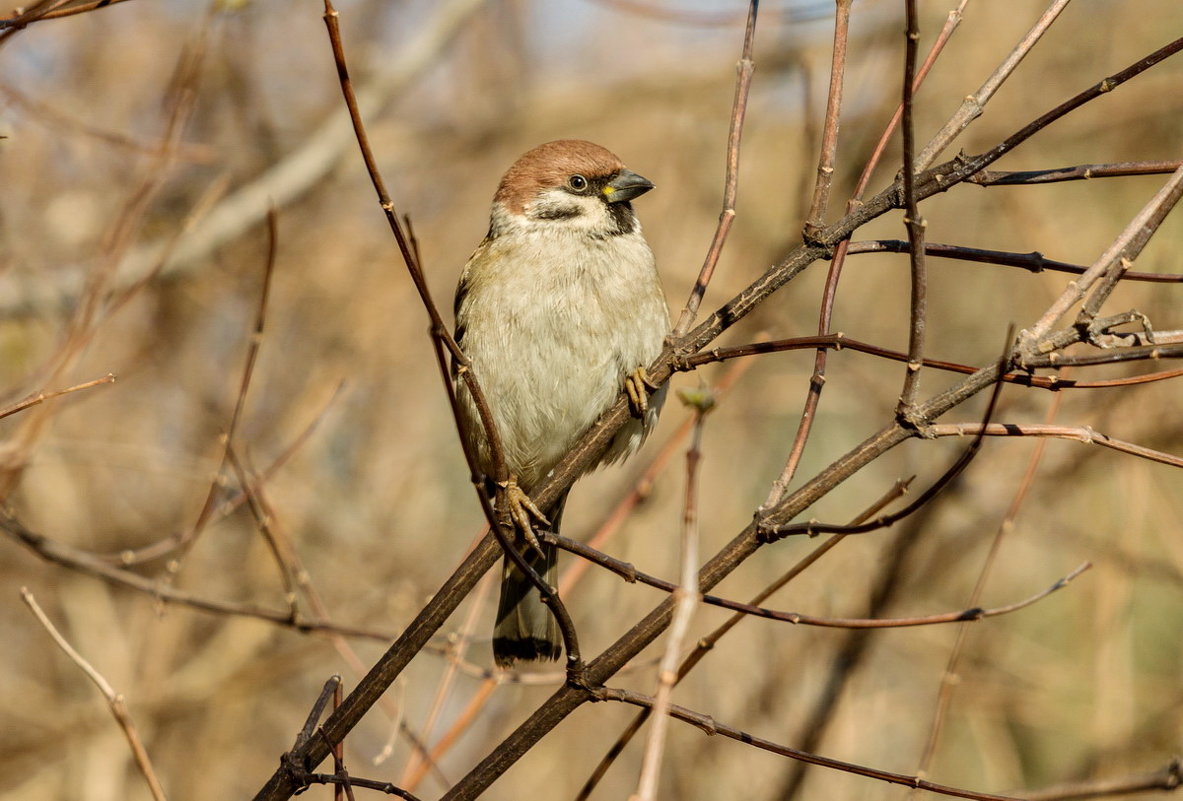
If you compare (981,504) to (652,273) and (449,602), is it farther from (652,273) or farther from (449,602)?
(449,602)

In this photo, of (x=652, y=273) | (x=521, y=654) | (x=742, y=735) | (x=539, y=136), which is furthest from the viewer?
(x=539, y=136)

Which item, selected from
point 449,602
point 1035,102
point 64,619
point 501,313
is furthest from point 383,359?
point 449,602

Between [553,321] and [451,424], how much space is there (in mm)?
3047

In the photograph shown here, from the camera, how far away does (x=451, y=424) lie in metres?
6.27

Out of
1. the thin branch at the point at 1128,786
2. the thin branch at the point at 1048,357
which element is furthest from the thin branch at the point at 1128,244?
the thin branch at the point at 1128,786

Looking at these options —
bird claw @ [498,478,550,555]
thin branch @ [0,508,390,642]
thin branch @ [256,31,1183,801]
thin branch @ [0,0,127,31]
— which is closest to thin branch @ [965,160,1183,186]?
thin branch @ [256,31,1183,801]

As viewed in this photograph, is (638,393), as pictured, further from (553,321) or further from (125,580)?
(125,580)

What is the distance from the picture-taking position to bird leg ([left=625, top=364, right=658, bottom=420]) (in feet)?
9.00

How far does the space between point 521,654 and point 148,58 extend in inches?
163

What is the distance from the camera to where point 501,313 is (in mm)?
3373

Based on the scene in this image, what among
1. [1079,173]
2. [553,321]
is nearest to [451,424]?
[553,321]

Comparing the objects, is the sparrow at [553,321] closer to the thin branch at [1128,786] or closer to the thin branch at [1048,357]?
the thin branch at [1048,357]

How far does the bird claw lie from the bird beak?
1.30 m

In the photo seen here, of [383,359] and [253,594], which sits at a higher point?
[383,359]
